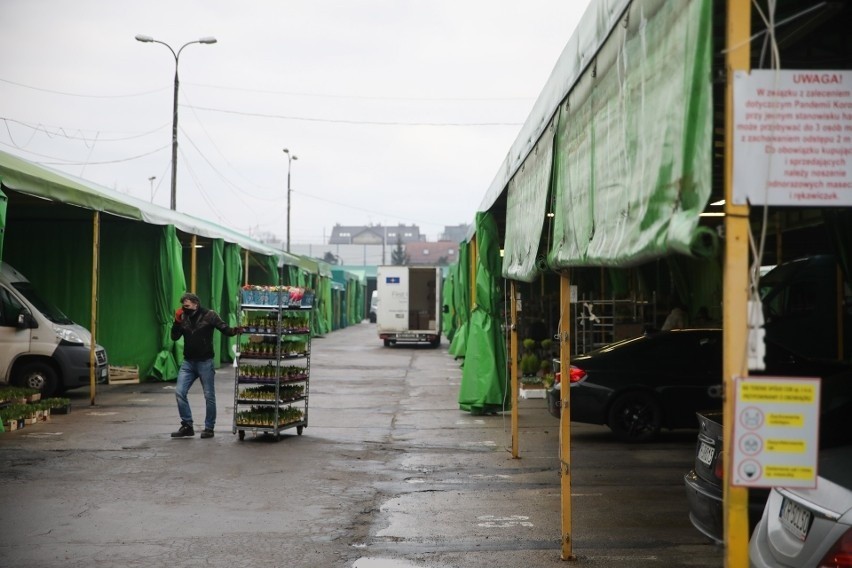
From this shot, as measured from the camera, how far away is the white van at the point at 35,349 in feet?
55.0

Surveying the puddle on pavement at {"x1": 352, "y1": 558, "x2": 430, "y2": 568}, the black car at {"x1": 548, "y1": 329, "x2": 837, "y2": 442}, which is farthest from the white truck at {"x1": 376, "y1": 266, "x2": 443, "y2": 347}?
the puddle on pavement at {"x1": 352, "y1": 558, "x2": 430, "y2": 568}

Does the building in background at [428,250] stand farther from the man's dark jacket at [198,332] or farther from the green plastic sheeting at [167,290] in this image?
the man's dark jacket at [198,332]

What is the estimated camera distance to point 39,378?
16953 mm

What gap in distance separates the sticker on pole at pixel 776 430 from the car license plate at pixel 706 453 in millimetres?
3151

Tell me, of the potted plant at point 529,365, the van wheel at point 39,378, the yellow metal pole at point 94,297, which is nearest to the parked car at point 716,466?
the yellow metal pole at point 94,297

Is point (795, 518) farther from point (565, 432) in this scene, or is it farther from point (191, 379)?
point (191, 379)

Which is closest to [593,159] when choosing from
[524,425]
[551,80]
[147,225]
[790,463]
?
[551,80]

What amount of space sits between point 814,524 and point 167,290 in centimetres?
1811

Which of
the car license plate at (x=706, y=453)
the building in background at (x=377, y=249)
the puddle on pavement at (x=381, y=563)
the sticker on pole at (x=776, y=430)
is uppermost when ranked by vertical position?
the building in background at (x=377, y=249)

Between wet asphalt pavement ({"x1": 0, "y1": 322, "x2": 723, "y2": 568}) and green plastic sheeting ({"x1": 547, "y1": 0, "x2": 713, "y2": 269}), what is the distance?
2.59 m

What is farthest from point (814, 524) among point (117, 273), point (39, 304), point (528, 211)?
point (117, 273)

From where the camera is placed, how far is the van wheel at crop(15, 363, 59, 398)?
16.9m

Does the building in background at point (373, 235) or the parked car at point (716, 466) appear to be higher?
the building in background at point (373, 235)

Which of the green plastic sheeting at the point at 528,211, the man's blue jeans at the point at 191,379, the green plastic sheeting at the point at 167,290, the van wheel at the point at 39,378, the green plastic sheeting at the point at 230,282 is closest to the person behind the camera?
the green plastic sheeting at the point at 528,211
